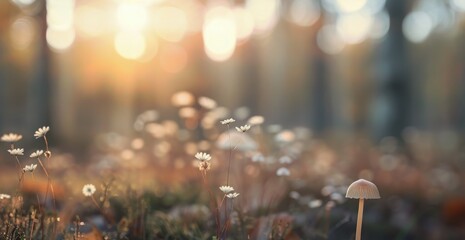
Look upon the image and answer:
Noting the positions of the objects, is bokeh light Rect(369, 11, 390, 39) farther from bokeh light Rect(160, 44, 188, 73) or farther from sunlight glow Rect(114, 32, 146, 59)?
sunlight glow Rect(114, 32, 146, 59)

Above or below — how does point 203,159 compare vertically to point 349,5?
below

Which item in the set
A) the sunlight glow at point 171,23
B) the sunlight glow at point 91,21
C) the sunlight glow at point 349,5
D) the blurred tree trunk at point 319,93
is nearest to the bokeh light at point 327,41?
the blurred tree trunk at point 319,93

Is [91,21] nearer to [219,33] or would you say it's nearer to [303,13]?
[219,33]

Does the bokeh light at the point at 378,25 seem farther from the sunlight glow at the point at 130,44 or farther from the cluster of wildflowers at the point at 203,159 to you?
the sunlight glow at the point at 130,44

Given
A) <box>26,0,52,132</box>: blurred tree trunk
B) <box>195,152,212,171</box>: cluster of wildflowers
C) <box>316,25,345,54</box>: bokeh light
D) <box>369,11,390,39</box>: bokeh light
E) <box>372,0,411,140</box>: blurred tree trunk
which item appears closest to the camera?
<box>195,152,212,171</box>: cluster of wildflowers

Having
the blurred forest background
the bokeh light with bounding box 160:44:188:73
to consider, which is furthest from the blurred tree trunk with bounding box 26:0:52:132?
the bokeh light with bounding box 160:44:188:73

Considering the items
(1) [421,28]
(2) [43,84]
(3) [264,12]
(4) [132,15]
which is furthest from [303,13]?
(2) [43,84]
